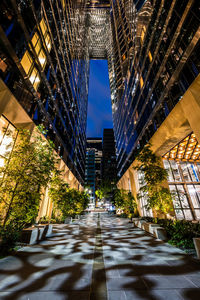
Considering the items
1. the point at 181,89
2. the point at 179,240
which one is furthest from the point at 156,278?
the point at 181,89

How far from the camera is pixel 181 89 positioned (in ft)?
30.1

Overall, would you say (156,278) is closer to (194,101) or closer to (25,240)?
(25,240)

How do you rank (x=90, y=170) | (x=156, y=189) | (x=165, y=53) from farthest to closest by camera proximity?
(x=90, y=170) < (x=165, y=53) < (x=156, y=189)

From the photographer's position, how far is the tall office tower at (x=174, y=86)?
8312mm

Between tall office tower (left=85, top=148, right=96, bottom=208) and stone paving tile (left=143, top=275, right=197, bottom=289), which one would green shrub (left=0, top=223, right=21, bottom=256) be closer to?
stone paving tile (left=143, top=275, right=197, bottom=289)

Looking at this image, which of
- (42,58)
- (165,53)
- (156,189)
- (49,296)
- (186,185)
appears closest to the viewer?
(49,296)

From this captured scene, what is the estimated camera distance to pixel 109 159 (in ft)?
327

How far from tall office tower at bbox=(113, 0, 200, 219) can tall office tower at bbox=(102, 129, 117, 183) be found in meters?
70.9

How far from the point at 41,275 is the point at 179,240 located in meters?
6.59

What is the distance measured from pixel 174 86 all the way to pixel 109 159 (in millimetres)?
90636

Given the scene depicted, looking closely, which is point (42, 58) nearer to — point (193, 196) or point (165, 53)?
point (165, 53)

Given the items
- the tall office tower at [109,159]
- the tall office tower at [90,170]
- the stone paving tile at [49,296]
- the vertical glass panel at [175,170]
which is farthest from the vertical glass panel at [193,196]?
the tall office tower at [90,170]

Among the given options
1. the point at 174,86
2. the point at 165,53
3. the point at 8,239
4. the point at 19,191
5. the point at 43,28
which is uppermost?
the point at 43,28

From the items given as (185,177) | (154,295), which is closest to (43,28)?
(154,295)
